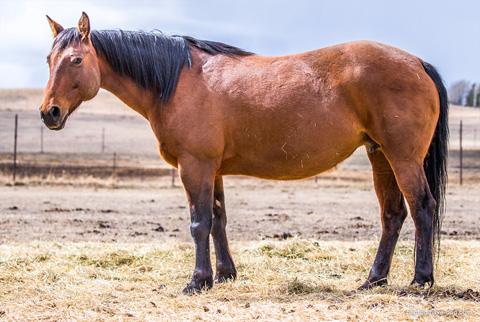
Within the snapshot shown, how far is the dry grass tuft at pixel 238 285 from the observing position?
367cm

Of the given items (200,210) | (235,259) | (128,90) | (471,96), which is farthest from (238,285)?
(471,96)

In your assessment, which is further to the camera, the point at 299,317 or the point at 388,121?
the point at 388,121


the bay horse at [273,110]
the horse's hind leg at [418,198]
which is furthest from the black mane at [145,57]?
the horse's hind leg at [418,198]

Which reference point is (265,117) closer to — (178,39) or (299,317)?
(178,39)

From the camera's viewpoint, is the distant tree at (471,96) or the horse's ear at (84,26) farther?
the distant tree at (471,96)

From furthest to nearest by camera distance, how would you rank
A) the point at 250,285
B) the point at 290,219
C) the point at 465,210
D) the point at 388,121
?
the point at 465,210 < the point at 290,219 < the point at 250,285 < the point at 388,121

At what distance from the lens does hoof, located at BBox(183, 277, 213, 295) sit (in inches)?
176

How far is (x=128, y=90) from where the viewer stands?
16.0 ft

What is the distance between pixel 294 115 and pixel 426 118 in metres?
1.25

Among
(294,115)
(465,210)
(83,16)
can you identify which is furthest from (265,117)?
(465,210)

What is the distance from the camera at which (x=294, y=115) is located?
4523 mm

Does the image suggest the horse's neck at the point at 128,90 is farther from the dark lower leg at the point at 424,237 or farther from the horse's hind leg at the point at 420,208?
the dark lower leg at the point at 424,237

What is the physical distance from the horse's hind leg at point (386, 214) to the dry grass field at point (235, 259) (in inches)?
9.8

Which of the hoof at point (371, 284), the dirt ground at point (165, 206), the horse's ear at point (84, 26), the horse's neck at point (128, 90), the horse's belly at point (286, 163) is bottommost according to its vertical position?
the dirt ground at point (165, 206)
